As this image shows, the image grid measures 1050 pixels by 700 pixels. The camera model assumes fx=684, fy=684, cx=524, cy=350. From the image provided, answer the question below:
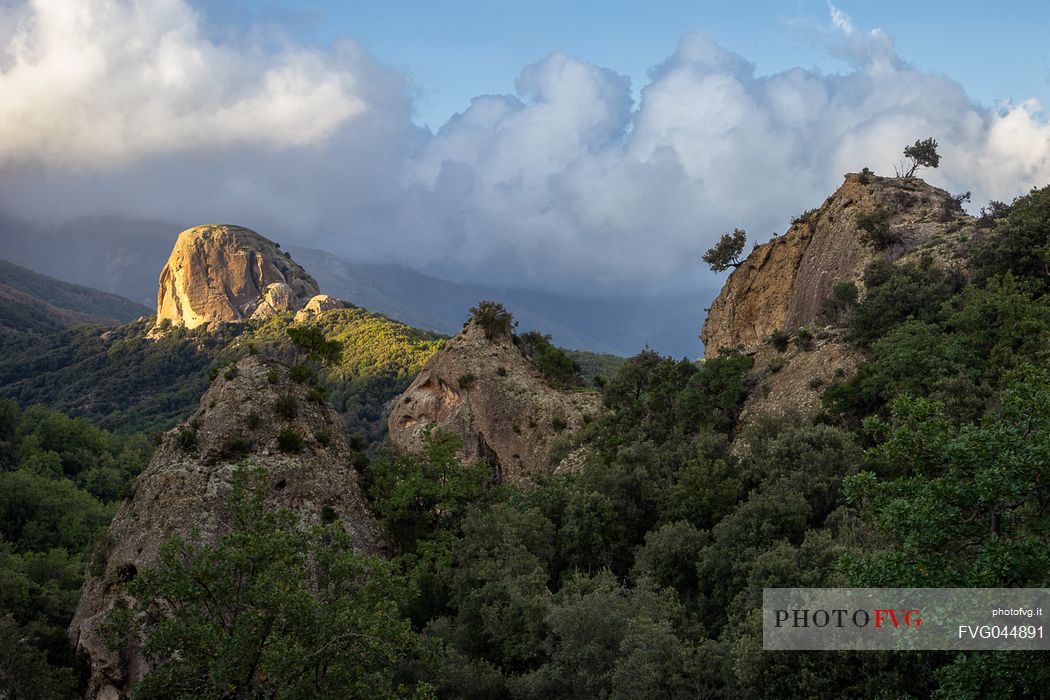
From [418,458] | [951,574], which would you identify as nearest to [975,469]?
[951,574]

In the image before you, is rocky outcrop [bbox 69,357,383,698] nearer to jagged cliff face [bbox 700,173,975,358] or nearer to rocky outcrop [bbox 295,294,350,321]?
jagged cliff face [bbox 700,173,975,358]

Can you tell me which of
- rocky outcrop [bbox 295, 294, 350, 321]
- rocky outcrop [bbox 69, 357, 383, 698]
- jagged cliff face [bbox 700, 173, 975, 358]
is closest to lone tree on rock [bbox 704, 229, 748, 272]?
jagged cliff face [bbox 700, 173, 975, 358]

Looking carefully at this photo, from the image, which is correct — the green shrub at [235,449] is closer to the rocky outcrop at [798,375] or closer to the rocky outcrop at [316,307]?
the rocky outcrop at [798,375]

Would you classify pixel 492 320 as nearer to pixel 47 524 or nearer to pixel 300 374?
pixel 300 374

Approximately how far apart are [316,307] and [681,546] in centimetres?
17987

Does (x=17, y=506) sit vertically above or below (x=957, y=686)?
below

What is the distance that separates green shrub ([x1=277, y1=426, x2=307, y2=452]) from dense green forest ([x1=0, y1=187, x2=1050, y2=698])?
4.37 metres

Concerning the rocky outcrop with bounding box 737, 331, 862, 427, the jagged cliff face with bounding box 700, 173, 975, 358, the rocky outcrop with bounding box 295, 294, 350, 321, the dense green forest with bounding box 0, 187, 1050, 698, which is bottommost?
the dense green forest with bounding box 0, 187, 1050, 698

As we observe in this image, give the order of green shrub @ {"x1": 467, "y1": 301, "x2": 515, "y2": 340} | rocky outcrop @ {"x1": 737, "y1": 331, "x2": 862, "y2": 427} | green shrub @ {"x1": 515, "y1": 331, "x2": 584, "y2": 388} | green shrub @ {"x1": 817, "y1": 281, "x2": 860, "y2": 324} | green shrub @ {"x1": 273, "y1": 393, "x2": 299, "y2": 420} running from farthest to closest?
1. green shrub @ {"x1": 515, "y1": 331, "x2": 584, "y2": 388}
2. green shrub @ {"x1": 467, "y1": 301, "x2": 515, "y2": 340}
3. green shrub @ {"x1": 817, "y1": 281, "x2": 860, "y2": 324}
4. rocky outcrop @ {"x1": 737, "y1": 331, "x2": 862, "y2": 427}
5. green shrub @ {"x1": 273, "y1": 393, "x2": 299, "y2": 420}

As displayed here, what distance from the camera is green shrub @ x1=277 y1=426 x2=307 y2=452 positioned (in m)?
30.3

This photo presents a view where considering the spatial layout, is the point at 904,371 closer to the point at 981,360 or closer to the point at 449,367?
the point at 981,360

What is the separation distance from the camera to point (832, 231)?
5100 cm

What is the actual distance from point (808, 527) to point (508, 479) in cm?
2887

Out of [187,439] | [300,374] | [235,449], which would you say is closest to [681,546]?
[235,449]
